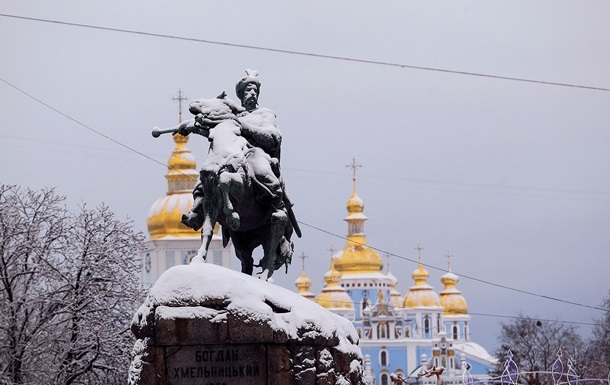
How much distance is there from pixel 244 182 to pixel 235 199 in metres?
0.17

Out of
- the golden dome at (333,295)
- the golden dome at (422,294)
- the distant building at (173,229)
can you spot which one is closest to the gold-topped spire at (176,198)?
the distant building at (173,229)

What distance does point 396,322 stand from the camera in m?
130

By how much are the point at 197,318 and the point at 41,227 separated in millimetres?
18821

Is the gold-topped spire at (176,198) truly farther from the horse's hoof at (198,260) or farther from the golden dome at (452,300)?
the horse's hoof at (198,260)

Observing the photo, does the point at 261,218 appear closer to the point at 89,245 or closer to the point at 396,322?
the point at 89,245

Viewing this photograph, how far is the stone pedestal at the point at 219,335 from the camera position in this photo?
14.7 metres

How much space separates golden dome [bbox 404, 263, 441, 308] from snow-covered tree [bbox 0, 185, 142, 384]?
98.7 metres

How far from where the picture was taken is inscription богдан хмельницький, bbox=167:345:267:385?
1480 centimetres

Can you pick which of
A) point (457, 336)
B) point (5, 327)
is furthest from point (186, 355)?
point (457, 336)

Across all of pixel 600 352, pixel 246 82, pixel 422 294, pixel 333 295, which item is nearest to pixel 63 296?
pixel 246 82

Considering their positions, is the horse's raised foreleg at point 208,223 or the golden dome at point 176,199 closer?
the horse's raised foreleg at point 208,223

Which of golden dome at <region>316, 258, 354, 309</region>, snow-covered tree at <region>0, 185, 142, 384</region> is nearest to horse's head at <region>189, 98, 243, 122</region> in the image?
snow-covered tree at <region>0, 185, 142, 384</region>

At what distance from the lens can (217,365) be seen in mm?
14828

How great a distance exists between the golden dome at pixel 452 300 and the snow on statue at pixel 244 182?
Answer: 393 ft
